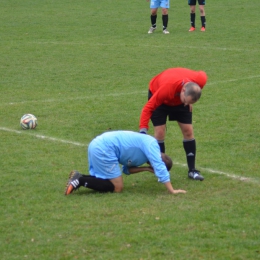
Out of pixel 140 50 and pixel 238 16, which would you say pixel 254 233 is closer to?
pixel 140 50

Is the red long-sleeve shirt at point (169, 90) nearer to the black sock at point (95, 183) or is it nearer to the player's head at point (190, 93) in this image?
the player's head at point (190, 93)

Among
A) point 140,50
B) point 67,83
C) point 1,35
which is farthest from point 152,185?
point 1,35

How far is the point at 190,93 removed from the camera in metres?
7.55

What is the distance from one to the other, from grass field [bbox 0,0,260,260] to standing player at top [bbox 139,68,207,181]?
47 centimetres

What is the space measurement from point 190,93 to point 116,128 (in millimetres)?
3902

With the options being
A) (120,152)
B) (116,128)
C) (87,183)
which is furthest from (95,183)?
(116,128)

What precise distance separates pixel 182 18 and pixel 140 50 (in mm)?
7394

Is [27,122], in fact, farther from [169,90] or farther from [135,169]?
[169,90]

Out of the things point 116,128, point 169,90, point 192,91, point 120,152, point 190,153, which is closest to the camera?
point 192,91

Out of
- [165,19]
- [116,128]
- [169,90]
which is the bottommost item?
[116,128]

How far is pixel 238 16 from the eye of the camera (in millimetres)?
26609

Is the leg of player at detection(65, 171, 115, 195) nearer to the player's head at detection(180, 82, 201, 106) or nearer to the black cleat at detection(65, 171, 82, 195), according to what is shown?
the black cleat at detection(65, 171, 82, 195)

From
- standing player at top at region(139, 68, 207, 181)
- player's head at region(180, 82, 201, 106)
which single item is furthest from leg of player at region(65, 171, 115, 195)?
player's head at region(180, 82, 201, 106)

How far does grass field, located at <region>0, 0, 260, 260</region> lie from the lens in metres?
6.37
